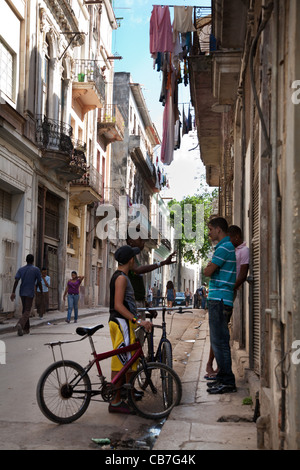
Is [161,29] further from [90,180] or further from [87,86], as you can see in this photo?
[90,180]

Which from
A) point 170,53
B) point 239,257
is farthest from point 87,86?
point 239,257

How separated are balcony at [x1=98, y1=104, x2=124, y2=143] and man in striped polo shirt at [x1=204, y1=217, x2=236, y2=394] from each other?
27.1 meters

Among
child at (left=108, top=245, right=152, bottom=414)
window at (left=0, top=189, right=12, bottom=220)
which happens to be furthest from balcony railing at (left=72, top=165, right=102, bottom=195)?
child at (left=108, top=245, right=152, bottom=414)

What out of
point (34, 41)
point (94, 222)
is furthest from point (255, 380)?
point (94, 222)

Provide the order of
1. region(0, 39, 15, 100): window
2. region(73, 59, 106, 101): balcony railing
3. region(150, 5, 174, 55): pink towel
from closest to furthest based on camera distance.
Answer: region(150, 5, 174, 55): pink towel
region(0, 39, 15, 100): window
region(73, 59, 106, 101): balcony railing

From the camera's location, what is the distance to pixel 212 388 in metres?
6.25

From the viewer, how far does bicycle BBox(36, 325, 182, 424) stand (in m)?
5.23

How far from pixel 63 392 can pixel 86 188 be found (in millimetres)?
21862

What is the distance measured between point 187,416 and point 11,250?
14117 mm

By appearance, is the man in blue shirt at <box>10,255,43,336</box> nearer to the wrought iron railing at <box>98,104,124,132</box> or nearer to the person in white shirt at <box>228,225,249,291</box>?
the person in white shirt at <box>228,225,249,291</box>

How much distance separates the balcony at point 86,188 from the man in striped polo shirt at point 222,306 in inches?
793

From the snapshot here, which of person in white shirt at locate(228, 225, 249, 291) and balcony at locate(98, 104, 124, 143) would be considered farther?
balcony at locate(98, 104, 124, 143)

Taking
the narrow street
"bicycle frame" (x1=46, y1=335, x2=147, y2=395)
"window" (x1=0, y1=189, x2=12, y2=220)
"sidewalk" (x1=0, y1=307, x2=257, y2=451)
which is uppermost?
"window" (x1=0, y1=189, x2=12, y2=220)
